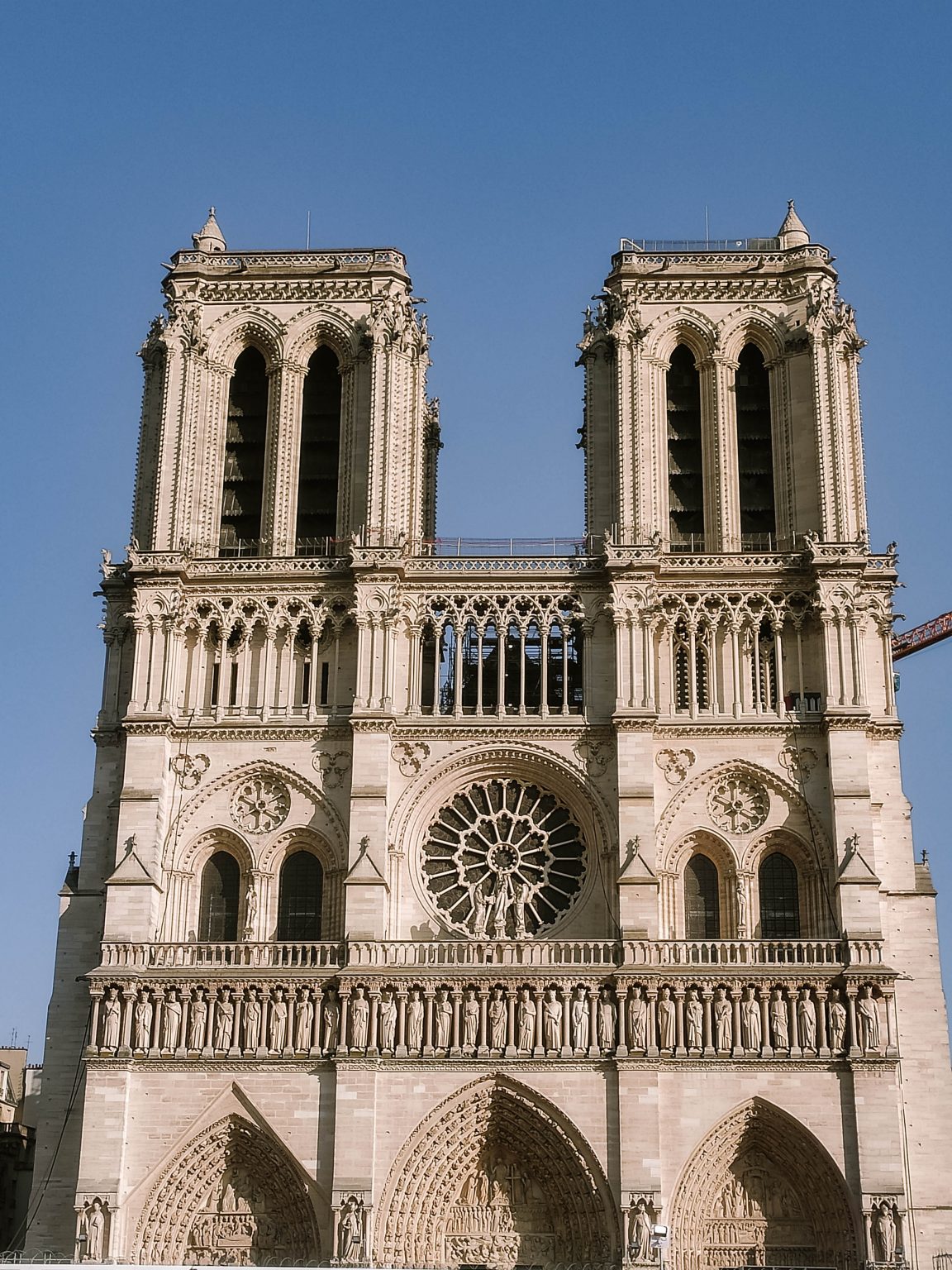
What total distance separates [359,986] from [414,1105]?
245 cm

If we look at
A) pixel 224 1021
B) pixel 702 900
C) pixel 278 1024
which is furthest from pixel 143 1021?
pixel 702 900

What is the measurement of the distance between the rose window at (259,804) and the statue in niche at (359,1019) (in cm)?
435

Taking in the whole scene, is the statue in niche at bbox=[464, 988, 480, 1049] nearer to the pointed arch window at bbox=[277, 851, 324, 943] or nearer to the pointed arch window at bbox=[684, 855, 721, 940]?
the pointed arch window at bbox=[277, 851, 324, 943]

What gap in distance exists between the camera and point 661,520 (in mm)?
40469

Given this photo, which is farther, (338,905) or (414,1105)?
(338,905)

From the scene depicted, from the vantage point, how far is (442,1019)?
36031 millimetres

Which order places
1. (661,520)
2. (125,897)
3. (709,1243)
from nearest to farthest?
(709,1243) < (125,897) < (661,520)

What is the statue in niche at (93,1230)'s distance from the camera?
34719 mm

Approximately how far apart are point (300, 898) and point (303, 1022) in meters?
3.20

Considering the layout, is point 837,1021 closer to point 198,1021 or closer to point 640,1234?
point 640,1234

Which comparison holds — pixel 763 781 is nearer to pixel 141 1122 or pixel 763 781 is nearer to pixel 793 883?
pixel 793 883

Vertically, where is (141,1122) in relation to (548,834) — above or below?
below

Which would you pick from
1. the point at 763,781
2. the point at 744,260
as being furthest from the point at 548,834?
the point at 744,260

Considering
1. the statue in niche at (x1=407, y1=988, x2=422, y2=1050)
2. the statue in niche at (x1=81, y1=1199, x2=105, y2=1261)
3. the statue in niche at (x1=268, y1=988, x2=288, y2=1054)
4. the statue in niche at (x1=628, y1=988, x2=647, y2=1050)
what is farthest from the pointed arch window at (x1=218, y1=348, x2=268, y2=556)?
the statue in niche at (x1=81, y1=1199, x2=105, y2=1261)
